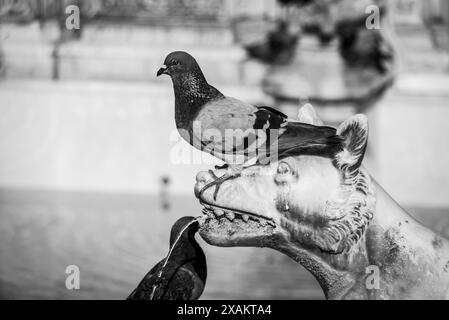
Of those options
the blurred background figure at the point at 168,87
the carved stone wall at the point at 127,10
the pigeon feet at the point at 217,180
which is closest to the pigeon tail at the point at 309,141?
the pigeon feet at the point at 217,180

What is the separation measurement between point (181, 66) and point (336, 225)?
71 cm

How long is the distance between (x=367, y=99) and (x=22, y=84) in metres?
4.45

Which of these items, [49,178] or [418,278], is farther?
[49,178]

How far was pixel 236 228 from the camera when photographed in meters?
1.76

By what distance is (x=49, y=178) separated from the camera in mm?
8422

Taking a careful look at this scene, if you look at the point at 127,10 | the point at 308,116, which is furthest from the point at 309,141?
the point at 127,10

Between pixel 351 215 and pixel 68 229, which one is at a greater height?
pixel 351 215

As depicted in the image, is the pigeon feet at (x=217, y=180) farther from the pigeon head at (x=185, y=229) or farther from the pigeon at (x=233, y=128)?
the pigeon head at (x=185, y=229)

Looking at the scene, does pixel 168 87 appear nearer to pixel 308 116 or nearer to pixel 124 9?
pixel 124 9

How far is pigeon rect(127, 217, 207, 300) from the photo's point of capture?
72.8 inches

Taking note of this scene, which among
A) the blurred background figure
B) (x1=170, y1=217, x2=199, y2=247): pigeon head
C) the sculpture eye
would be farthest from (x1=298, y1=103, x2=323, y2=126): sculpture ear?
the blurred background figure

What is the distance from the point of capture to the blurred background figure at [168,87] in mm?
8422
